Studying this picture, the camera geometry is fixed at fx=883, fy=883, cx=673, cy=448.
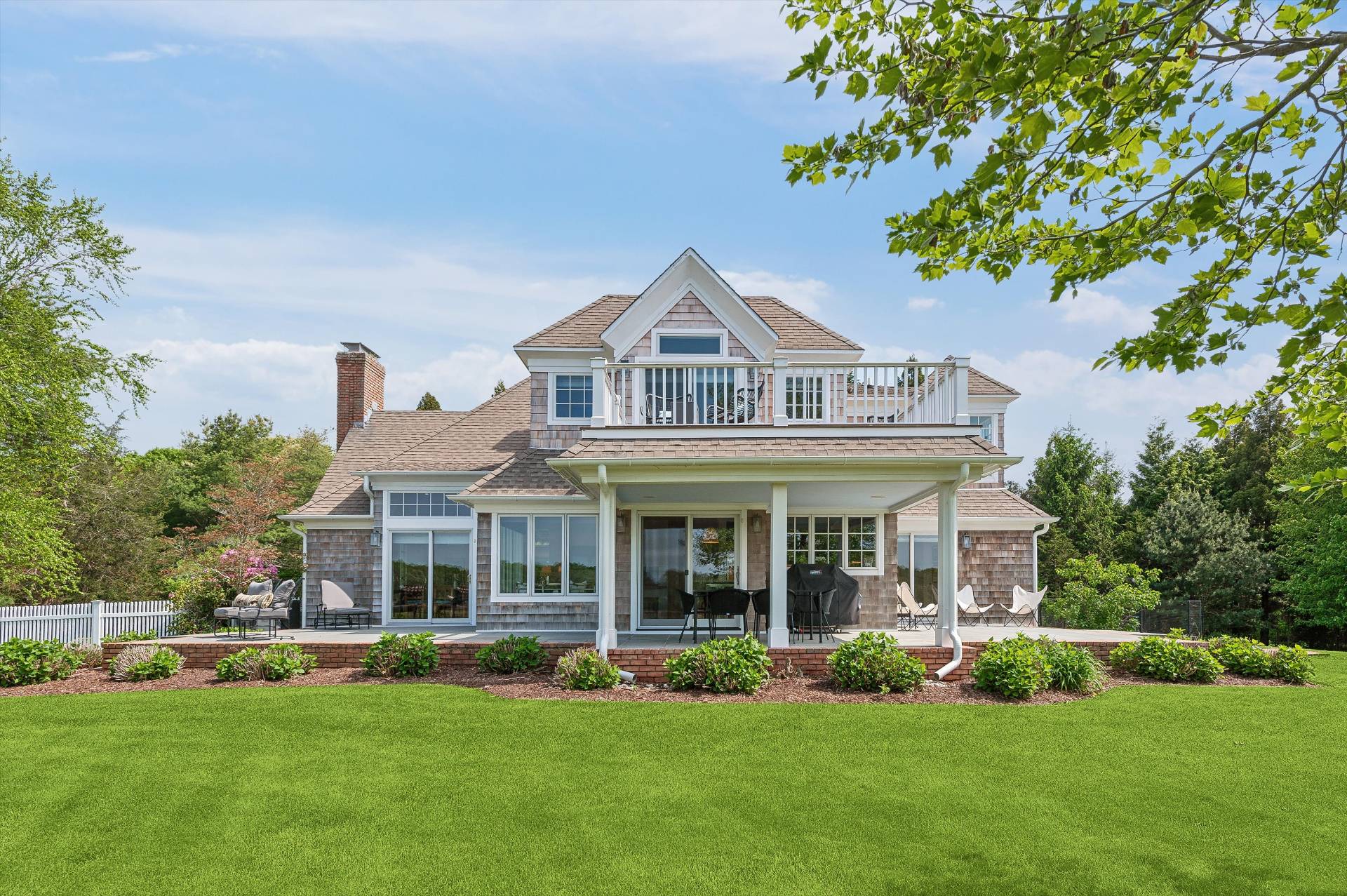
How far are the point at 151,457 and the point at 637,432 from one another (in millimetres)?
35982

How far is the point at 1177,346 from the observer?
4.60 metres

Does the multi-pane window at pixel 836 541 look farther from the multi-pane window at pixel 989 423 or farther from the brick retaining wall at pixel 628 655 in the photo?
the multi-pane window at pixel 989 423

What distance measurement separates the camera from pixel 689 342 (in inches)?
617

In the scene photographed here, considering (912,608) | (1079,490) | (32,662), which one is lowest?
(32,662)

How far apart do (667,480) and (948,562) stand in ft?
12.8

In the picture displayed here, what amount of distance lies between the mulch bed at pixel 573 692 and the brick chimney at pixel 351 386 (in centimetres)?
931

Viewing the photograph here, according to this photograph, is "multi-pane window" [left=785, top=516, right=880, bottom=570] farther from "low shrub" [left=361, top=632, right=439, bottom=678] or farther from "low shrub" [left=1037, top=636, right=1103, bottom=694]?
"low shrub" [left=361, top=632, right=439, bottom=678]

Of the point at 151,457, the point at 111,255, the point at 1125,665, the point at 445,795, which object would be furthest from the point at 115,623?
the point at 151,457

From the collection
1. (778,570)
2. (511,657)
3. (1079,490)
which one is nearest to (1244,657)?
(778,570)

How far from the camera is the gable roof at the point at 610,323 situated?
53.7 feet

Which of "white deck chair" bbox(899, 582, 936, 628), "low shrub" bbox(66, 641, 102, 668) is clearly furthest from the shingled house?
"low shrub" bbox(66, 641, 102, 668)

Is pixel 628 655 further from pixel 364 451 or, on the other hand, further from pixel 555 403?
pixel 364 451

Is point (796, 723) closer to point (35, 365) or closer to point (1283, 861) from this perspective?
point (1283, 861)

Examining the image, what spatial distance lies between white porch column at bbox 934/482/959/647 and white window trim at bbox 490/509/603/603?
19.1 ft
